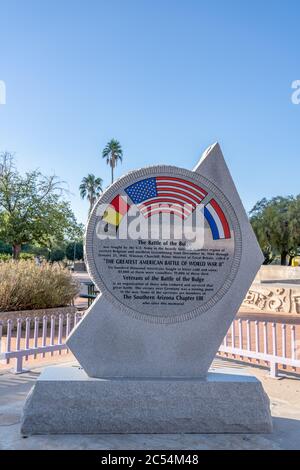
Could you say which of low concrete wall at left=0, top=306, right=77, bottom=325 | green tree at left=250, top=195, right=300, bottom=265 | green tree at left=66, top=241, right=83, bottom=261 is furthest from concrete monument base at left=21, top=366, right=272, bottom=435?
green tree at left=66, top=241, right=83, bottom=261

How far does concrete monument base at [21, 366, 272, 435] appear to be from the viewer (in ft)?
13.2

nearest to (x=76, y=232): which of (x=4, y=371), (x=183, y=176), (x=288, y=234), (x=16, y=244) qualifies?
(x=16, y=244)

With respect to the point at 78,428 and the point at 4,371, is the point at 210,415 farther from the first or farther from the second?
the point at 4,371

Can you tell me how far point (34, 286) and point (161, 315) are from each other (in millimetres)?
7934

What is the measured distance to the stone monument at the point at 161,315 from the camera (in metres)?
4.07

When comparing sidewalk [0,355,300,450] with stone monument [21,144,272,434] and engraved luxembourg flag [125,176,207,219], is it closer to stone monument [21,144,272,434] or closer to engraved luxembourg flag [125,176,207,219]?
stone monument [21,144,272,434]

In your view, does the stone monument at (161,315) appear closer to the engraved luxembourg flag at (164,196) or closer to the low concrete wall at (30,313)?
the engraved luxembourg flag at (164,196)

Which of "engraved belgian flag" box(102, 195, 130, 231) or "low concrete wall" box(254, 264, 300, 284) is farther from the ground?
"engraved belgian flag" box(102, 195, 130, 231)

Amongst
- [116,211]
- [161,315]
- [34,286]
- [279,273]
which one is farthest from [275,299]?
[116,211]

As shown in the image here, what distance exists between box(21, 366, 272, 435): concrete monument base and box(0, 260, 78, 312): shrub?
7.42 metres

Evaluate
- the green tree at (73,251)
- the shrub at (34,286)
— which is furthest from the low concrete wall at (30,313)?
the green tree at (73,251)

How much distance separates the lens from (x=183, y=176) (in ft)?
15.4

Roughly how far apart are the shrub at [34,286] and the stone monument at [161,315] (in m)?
7.23

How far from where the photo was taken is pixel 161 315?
446cm
